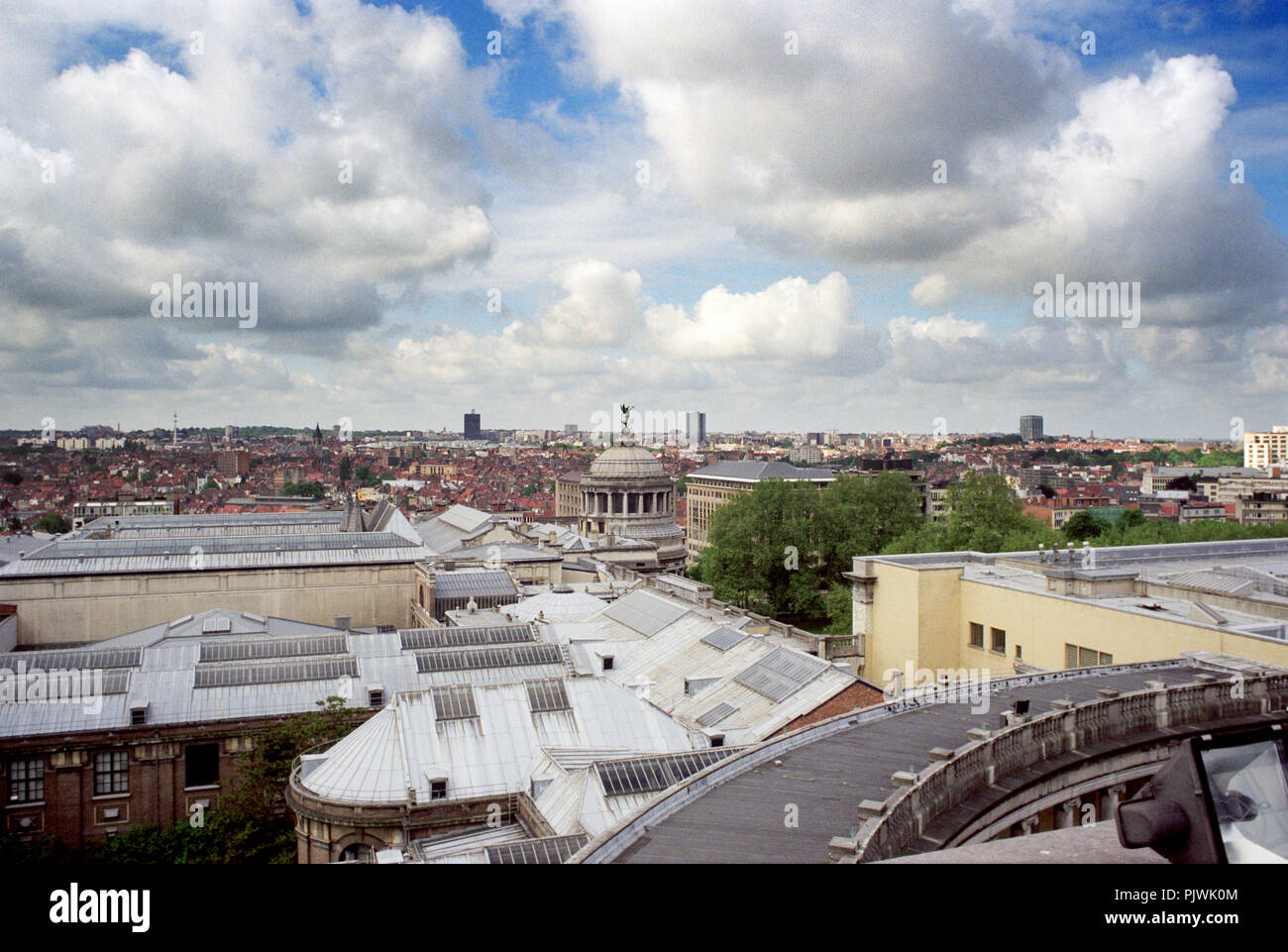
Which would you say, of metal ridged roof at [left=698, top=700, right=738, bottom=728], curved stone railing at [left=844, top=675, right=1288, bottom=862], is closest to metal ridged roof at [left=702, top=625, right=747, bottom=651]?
metal ridged roof at [left=698, top=700, right=738, bottom=728]

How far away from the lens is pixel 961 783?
10.7 metres

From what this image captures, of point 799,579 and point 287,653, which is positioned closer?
point 287,653

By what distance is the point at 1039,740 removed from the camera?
40.2 feet

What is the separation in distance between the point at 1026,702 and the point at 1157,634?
32.4 feet

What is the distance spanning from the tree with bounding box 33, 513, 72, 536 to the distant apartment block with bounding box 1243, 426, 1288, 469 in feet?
617

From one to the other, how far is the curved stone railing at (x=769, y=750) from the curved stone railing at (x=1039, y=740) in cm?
51

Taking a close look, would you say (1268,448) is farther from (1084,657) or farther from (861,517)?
(1084,657)

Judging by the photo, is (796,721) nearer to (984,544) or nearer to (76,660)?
(76,660)

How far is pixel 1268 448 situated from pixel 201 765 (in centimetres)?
20362

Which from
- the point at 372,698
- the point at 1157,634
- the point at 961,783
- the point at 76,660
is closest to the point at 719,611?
the point at 372,698

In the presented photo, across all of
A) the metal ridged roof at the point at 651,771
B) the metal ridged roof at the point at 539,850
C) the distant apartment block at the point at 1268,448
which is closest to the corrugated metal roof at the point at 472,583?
the metal ridged roof at the point at 651,771

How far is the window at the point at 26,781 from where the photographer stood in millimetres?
24297

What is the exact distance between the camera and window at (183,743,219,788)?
25.7 metres
